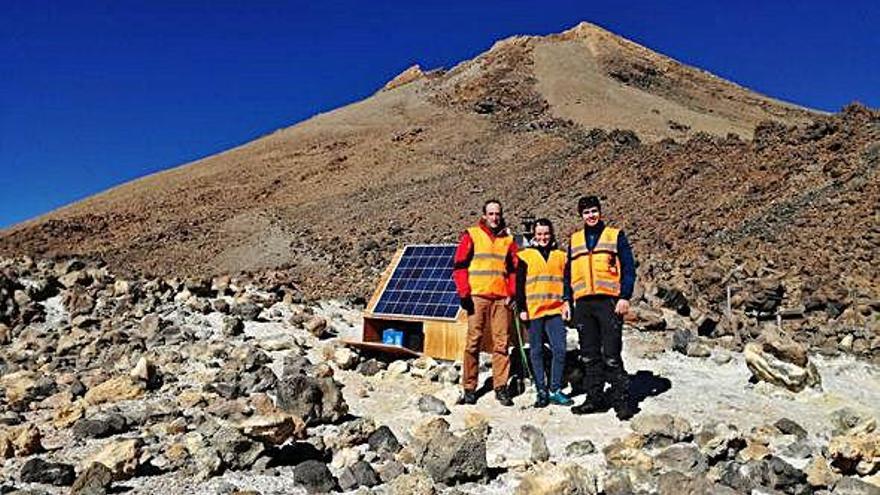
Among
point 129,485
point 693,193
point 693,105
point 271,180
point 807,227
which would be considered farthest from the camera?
point 693,105

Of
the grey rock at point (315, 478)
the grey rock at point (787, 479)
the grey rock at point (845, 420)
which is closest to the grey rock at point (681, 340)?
the grey rock at point (845, 420)

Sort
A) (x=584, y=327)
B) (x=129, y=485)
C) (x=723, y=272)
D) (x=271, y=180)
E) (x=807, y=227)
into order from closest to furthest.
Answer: (x=129, y=485) → (x=584, y=327) → (x=723, y=272) → (x=807, y=227) → (x=271, y=180)

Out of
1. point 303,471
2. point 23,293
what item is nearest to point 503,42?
point 23,293

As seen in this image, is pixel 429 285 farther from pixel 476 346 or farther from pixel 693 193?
pixel 693 193

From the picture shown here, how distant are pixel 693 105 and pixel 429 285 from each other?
5543 cm

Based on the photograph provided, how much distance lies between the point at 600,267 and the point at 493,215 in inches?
47.0

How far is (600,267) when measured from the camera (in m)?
6.94

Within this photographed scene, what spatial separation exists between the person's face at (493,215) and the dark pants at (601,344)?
3.75 feet

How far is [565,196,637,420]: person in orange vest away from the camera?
693 centimetres

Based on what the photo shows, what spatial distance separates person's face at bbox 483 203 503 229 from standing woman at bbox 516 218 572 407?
398 mm

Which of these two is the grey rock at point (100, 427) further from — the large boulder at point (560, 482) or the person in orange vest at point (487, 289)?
the large boulder at point (560, 482)

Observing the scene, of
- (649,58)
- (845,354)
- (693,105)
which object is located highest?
(649,58)

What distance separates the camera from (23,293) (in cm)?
1188

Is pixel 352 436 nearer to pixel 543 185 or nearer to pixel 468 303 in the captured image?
pixel 468 303
